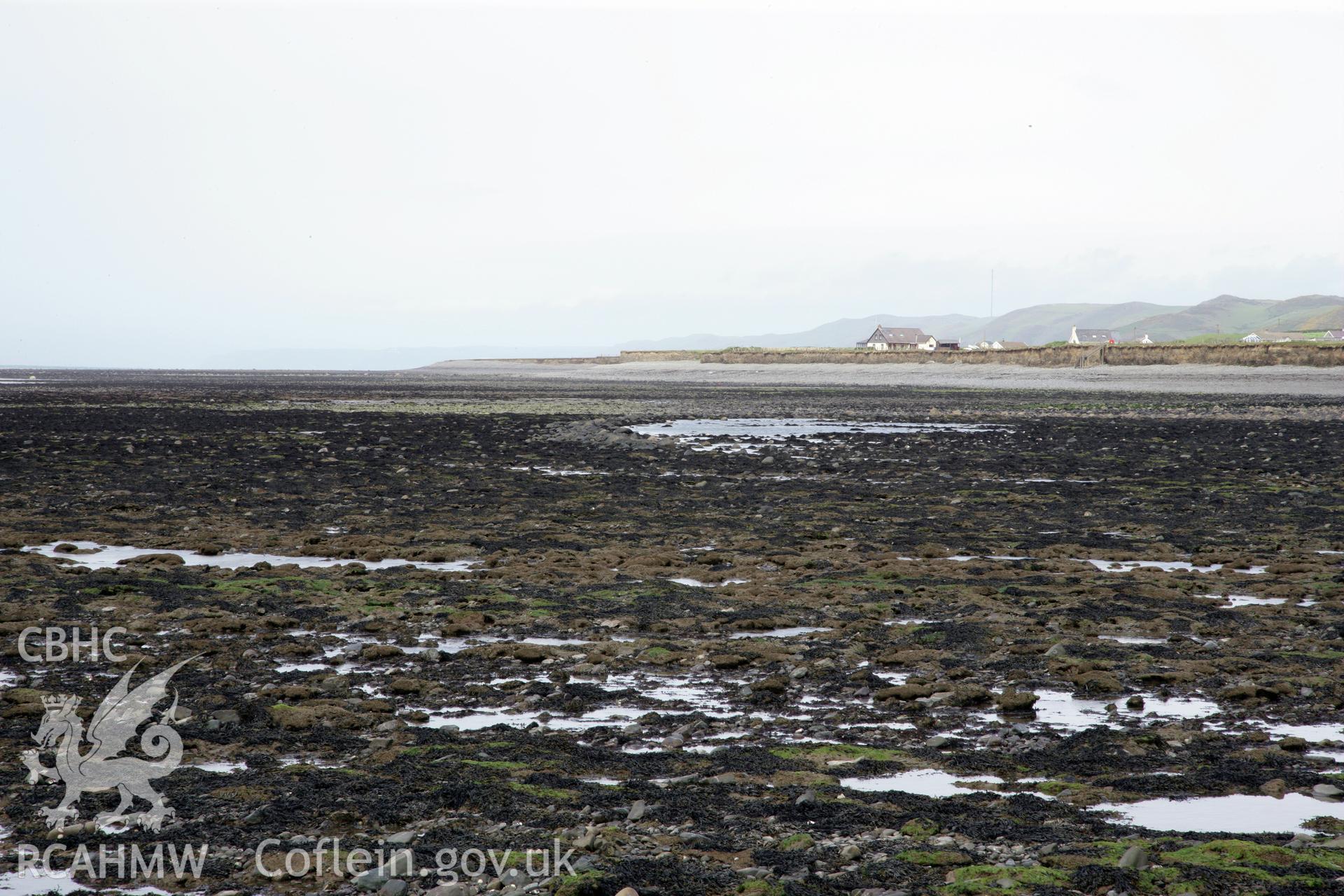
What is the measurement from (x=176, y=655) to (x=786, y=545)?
775 centimetres

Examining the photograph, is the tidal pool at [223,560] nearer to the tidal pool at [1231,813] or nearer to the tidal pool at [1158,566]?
the tidal pool at [1158,566]

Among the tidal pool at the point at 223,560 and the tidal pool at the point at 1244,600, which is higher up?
the tidal pool at the point at 223,560

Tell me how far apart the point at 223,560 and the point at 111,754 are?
7.20 meters

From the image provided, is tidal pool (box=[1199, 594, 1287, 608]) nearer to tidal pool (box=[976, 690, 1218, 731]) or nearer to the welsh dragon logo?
tidal pool (box=[976, 690, 1218, 731])

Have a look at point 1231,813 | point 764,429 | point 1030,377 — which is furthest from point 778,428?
point 1030,377

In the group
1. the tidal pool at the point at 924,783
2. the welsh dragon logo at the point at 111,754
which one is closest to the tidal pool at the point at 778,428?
the welsh dragon logo at the point at 111,754

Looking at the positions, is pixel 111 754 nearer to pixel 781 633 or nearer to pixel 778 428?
pixel 781 633

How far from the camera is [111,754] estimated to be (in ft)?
21.8

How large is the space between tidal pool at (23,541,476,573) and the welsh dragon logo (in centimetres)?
522

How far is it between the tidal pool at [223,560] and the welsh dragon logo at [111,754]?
5.22m

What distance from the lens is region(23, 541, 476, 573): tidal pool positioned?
13117 millimetres

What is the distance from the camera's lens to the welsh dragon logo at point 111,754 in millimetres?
5730

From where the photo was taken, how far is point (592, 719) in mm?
7539

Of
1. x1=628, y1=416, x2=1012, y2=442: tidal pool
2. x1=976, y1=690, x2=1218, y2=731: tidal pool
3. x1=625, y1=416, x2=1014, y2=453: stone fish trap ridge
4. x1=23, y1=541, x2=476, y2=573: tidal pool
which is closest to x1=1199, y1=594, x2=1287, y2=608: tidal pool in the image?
x1=976, y1=690, x2=1218, y2=731: tidal pool
